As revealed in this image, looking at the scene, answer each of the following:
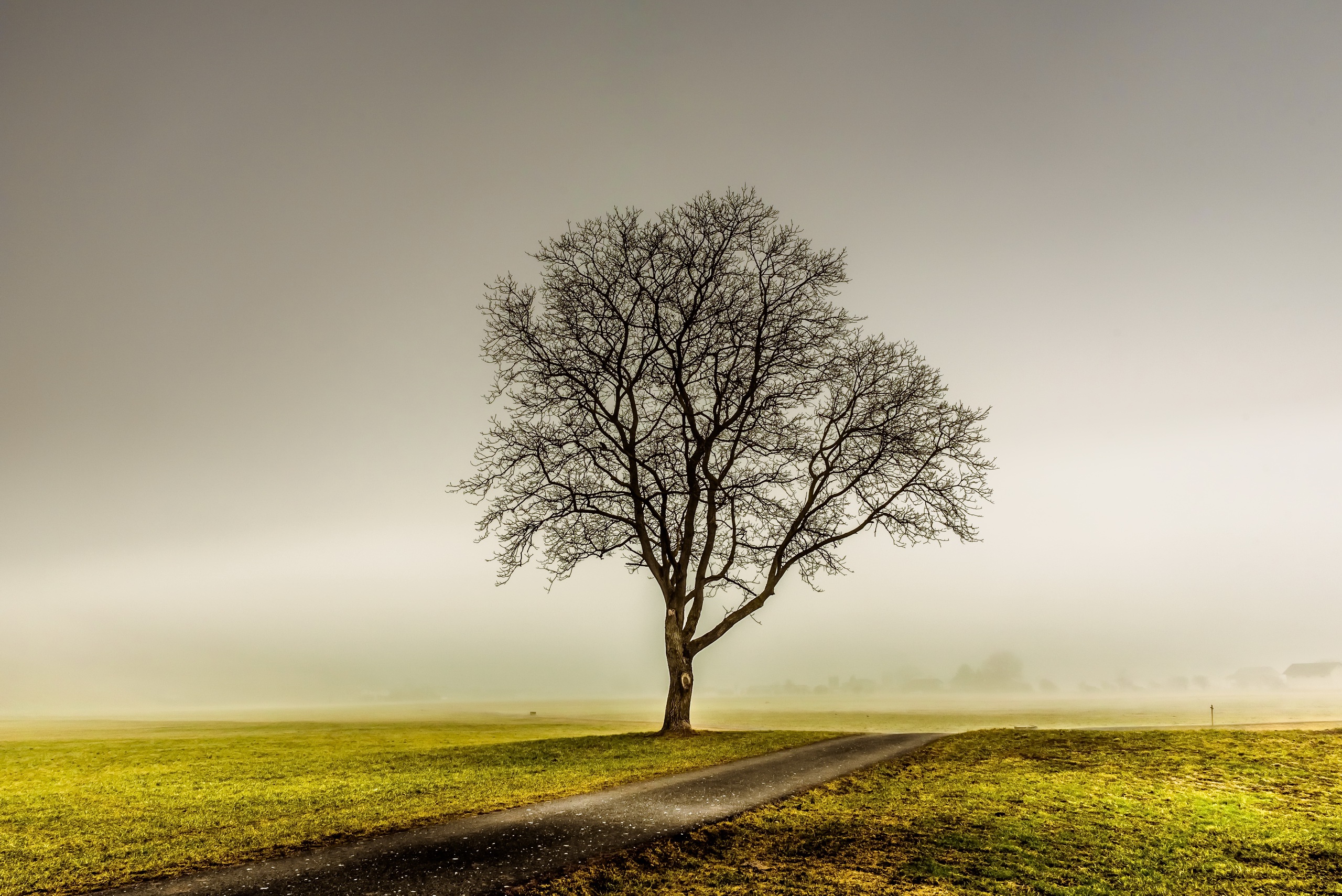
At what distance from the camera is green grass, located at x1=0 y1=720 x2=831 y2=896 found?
8070 millimetres

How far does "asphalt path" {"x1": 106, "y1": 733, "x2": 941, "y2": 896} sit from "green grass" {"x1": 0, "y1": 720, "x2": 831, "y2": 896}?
648mm

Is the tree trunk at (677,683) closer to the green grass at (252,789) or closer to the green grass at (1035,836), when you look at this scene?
the green grass at (252,789)

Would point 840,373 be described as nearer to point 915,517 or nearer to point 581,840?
point 915,517

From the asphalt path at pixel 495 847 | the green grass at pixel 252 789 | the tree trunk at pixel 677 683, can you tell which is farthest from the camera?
the tree trunk at pixel 677 683

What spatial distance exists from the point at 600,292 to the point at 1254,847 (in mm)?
20683

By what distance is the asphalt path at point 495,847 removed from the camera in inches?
264

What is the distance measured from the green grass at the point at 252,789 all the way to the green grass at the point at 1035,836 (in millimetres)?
4118

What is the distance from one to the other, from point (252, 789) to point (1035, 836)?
512 inches

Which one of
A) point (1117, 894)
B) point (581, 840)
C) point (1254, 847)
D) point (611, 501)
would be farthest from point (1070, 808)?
point (611, 501)

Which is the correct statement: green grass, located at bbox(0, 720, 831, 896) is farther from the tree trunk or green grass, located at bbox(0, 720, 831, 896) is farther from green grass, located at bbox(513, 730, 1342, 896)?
green grass, located at bbox(513, 730, 1342, 896)

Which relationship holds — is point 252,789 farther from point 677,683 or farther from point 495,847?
point 677,683

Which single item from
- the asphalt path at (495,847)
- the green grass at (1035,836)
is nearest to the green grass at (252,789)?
the asphalt path at (495,847)

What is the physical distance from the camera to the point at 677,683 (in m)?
21.6

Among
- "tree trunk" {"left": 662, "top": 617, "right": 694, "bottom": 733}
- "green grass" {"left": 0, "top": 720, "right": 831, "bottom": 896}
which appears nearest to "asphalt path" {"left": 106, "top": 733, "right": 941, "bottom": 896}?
"green grass" {"left": 0, "top": 720, "right": 831, "bottom": 896}
